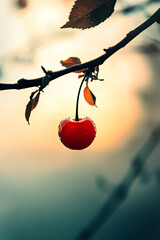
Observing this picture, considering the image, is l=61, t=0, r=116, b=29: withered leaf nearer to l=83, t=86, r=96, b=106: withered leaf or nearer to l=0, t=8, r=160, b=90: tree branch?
l=0, t=8, r=160, b=90: tree branch

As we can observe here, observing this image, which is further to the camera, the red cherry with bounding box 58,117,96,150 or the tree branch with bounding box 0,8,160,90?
the red cherry with bounding box 58,117,96,150

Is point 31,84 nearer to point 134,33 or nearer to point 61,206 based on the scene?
point 134,33

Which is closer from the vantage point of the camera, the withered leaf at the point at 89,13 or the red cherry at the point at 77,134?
the withered leaf at the point at 89,13

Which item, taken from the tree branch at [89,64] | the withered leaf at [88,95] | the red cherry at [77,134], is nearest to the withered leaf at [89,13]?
the tree branch at [89,64]

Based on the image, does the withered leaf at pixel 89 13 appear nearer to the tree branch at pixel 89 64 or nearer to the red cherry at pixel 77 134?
the tree branch at pixel 89 64

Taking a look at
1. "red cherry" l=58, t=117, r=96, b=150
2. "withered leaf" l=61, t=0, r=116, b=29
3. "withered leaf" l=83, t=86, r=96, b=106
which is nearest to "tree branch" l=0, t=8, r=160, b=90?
"withered leaf" l=61, t=0, r=116, b=29

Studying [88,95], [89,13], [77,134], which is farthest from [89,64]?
[77,134]

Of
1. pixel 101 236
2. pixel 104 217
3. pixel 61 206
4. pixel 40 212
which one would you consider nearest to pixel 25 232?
pixel 40 212
